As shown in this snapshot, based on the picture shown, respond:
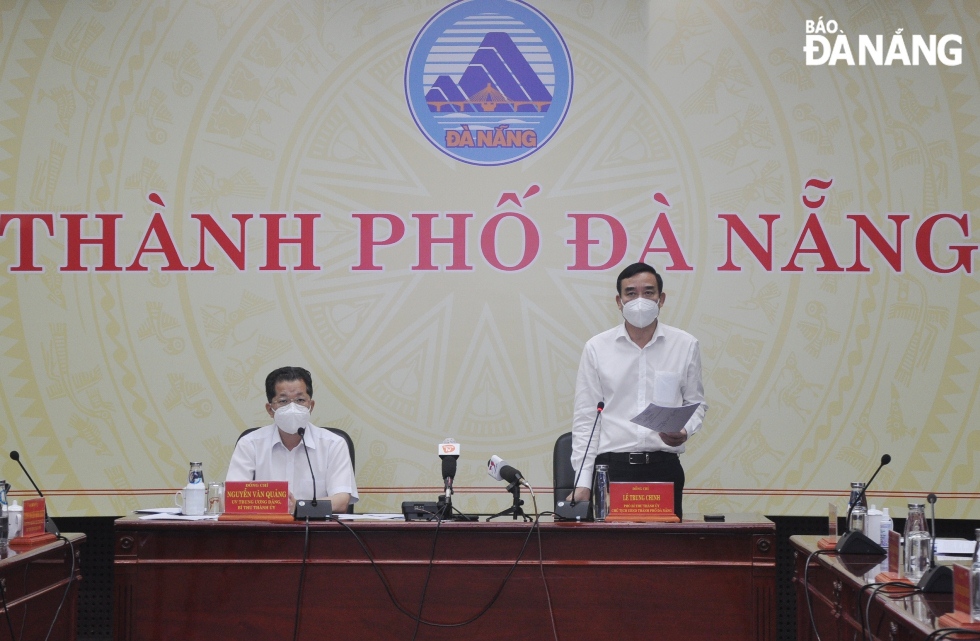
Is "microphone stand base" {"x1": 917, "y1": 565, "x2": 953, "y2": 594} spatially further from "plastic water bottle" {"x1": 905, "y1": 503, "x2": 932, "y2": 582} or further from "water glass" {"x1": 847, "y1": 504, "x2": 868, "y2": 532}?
"water glass" {"x1": 847, "y1": 504, "x2": 868, "y2": 532}

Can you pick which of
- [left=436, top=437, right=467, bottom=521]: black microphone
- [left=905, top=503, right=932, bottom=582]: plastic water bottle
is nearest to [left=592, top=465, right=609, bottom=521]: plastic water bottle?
[left=436, top=437, right=467, bottom=521]: black microphone

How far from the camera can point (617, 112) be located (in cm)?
443

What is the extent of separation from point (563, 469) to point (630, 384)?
0.42m

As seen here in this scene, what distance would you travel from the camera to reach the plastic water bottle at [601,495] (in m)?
3.13

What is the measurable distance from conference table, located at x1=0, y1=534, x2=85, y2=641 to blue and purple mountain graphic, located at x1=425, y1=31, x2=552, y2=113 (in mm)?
2415

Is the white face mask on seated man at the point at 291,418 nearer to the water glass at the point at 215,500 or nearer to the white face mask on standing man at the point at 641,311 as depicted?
the water glass at the point at 215,500

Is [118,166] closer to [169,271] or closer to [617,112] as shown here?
[169,271]

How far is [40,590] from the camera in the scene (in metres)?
2.76

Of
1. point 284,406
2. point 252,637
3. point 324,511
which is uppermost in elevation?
point 284,406

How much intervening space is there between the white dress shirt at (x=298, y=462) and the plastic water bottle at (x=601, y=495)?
946 millimetres

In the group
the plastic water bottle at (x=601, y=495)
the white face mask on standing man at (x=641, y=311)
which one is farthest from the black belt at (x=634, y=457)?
the white face mask on standing man at (x=641, y=311)

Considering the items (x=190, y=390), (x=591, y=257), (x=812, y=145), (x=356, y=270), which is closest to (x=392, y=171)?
(x=356, y=270)

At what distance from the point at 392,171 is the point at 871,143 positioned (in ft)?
6.93

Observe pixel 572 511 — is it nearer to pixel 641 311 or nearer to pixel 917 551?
pixel 641 311
